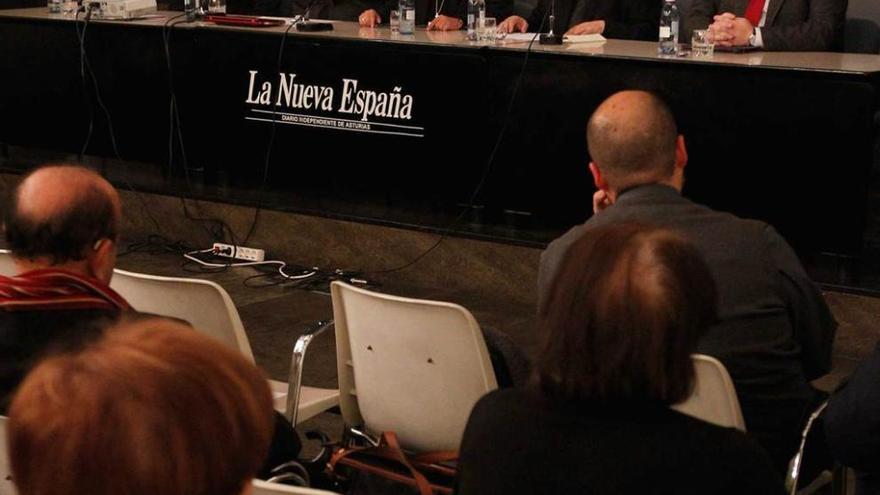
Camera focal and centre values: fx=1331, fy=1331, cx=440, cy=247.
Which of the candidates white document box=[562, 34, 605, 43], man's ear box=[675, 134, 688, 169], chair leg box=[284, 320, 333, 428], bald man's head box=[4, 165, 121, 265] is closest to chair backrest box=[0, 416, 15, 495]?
bald man's head box=[4, 165, 121, 265]

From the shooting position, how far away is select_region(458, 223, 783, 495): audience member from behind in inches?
68.1

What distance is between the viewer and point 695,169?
532 cm

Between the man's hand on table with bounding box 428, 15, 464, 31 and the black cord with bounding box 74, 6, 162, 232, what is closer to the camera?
the man's hand on table with bounding box 428, 15, 464, 31

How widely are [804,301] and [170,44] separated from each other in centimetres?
431

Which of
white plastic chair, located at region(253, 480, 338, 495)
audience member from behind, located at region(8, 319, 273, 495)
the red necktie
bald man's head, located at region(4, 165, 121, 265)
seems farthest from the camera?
the red necktie

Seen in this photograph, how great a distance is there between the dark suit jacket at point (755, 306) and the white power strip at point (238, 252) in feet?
11.6

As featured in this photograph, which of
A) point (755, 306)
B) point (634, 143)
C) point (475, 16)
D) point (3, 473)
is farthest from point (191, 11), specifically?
point (3, 473)

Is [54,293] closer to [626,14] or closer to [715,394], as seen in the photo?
[715,394]

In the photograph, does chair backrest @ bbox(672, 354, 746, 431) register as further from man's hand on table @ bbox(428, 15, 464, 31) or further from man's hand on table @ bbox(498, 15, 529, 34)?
man's hand on table @ bbox(428, 15, 464, 31)

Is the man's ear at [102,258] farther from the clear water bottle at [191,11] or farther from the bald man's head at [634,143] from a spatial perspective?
the clear water bottle at [191,11]

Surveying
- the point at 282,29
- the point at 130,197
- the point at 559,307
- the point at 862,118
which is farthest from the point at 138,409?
the point at 130,197

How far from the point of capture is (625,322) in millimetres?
1774

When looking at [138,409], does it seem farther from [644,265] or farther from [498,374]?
[498,374]

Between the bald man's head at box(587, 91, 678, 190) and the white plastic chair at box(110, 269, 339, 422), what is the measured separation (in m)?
0.95
